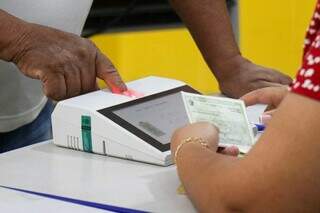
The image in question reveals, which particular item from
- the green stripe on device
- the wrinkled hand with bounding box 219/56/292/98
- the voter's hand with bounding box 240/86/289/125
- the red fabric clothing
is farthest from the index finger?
the red fabric clothing

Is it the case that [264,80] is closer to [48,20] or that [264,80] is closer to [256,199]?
[48,20]

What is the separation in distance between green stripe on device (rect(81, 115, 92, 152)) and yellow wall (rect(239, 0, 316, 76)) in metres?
1.63

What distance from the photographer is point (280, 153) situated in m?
0.79

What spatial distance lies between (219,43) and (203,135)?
2.33 ft

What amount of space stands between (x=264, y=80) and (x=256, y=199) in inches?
29.9

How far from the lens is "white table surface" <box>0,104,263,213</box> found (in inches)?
38.3

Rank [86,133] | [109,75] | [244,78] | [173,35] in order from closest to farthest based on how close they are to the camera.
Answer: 1. [86,133]
2. [109,75]
3. [244,78]
4. [173,35]

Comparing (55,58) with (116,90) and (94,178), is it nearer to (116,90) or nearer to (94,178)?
(116,90)

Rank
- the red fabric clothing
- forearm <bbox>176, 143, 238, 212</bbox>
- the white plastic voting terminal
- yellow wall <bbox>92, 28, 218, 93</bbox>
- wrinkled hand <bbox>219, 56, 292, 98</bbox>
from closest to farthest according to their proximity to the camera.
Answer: the red fabric clothing < forearm <bbox>176, 143, 238, 212</bbox> < the white plastic voting terminal < wrinkled hand <bbox>219, 56, 292, 98</bbox> < yellow wall <bbox>92, 28, 218, 93</bbox>

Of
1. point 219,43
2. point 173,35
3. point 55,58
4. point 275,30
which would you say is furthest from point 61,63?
point 275,30

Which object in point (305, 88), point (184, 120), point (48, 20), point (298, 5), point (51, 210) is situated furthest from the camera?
point (298, 5)

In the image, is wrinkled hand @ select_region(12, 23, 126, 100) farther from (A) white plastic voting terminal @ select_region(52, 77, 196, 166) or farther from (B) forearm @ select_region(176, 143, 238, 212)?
(B) forearm @ select_region(176, 143, 238, 212)

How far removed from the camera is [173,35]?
270cm

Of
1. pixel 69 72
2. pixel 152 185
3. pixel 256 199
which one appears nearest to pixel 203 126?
pixel 152 185
